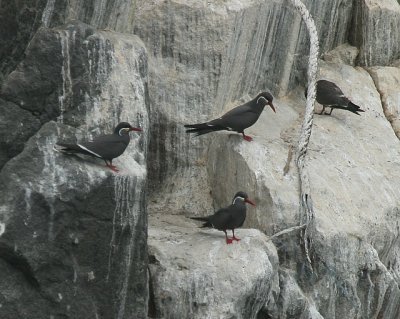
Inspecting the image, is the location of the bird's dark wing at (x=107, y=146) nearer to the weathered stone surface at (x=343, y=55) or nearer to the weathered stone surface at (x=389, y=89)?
the weathered stone surface at (x=389, y=89)

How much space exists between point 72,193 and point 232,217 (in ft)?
8.57

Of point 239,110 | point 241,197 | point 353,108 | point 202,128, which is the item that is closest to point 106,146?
point 241,197

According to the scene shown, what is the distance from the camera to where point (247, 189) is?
15586mm

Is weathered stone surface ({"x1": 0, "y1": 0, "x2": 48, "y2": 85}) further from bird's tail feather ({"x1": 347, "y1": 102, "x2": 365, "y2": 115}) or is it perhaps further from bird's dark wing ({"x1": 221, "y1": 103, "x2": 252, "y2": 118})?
bird's tail feather ({"x1": 347, "y1": 102, "x2": 365, "y2": 115})

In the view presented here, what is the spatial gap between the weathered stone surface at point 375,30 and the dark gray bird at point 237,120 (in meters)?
5.14

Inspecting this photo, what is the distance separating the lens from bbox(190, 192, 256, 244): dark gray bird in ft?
46.6

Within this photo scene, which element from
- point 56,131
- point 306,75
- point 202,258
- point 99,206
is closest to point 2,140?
point 56,131

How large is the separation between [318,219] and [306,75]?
161 inches

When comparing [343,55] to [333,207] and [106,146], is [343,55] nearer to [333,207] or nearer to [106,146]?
[333,207]

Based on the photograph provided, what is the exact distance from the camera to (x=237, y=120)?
51.4 ft

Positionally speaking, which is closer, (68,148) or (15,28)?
(68,148)

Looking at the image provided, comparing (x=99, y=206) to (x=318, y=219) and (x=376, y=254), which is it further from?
(x=376, y=254)

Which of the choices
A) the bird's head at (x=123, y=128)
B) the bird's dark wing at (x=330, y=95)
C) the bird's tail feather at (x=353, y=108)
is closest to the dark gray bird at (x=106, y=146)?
the bird's head at (x=123, y=128)

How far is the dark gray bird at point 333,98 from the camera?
18.0 metres
